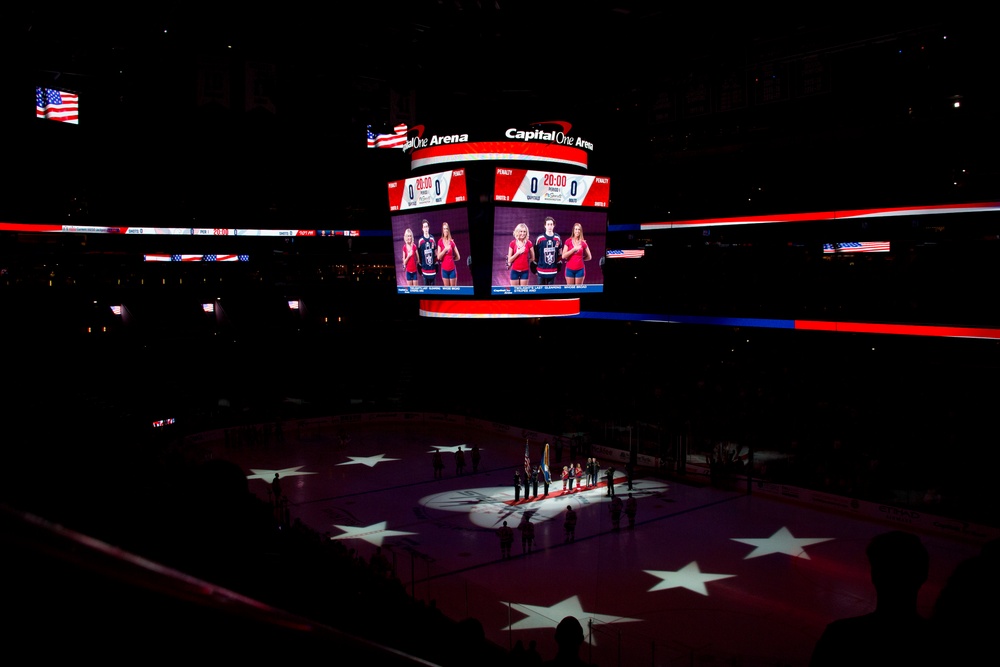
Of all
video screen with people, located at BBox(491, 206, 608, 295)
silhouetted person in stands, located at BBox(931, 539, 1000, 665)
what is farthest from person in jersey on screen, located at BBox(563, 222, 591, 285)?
silhouetted person in stands, located at BBox(931, 539, 1000, 665)

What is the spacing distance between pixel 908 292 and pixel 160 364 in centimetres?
3270

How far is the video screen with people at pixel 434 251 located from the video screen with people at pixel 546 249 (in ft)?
3.03

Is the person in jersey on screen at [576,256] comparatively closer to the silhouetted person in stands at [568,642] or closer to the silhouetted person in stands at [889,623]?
the silhouetted person in stands at [568,642]

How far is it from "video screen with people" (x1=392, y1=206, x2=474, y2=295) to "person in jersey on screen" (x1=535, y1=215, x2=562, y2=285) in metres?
1.84

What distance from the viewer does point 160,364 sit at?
34.9 m

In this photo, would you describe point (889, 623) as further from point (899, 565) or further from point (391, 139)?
point (391, 139)

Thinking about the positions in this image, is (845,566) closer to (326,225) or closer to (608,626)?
(608,626)

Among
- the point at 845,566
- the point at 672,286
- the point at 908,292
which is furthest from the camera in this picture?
the point at 672,286

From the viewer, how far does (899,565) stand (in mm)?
2355

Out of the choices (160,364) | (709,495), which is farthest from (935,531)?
(160,364)

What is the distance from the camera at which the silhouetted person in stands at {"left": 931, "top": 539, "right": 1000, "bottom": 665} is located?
205cm

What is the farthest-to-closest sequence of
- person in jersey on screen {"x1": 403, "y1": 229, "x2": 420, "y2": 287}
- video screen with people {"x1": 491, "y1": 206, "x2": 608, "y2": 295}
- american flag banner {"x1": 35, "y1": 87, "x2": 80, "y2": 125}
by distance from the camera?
american flag banner {"x1": 35, "y1": 87, "x2": 80, "y2": 125}, person in jersey on screen {"x1": 403, "y1": 229, "x2": 420, "y2": 287}, video screen with people {"x1": 491, "y1": 206, "x2": 608, "y2": 295}

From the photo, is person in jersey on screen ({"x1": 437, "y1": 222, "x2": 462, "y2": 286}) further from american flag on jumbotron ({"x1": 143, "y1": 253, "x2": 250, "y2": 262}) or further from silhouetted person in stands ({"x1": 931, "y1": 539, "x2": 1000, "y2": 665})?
american flag on jumbotron ({"x1": 143, "y1": 253, "x2": 250, "y2": 262})

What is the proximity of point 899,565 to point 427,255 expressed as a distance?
17.6m
